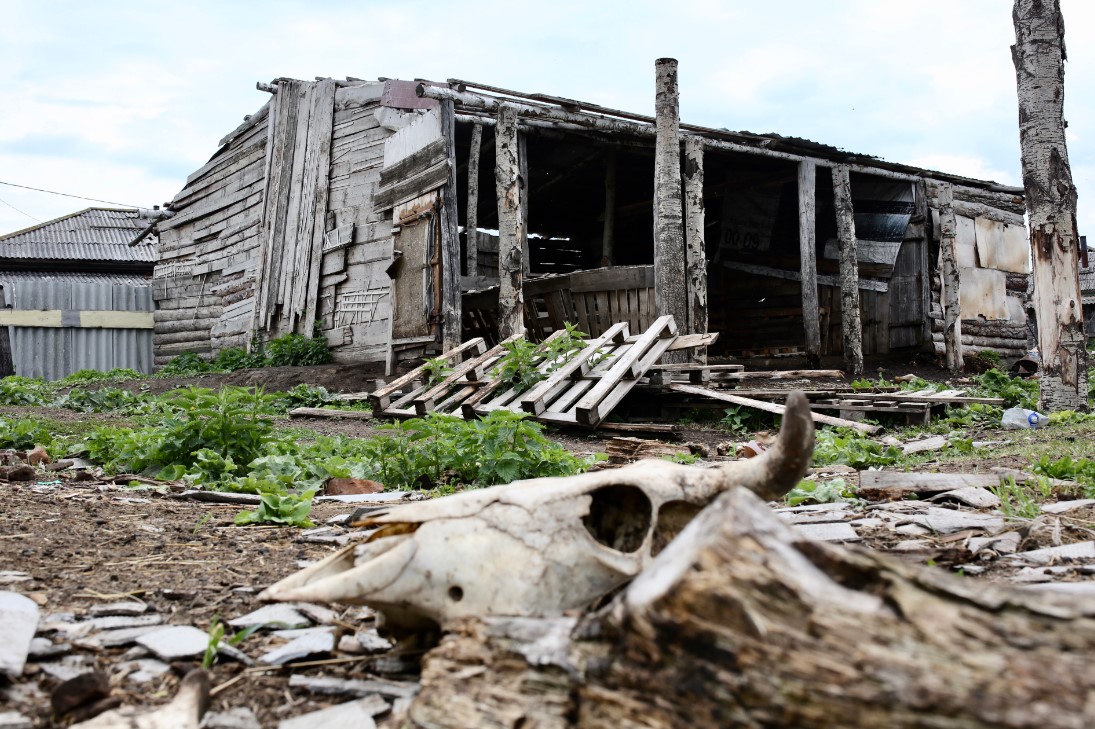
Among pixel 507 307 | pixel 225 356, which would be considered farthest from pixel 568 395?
pixel 225 356

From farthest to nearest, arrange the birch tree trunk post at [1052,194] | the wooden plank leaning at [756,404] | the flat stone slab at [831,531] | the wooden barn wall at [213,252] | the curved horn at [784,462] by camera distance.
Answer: the wooden barn wall at [213,252]
the birch tree trunk post at [1052,194]
the wooden plank leaning at [756,404]
the flat stone slab at [831,531]
the curved horn at [784,462]

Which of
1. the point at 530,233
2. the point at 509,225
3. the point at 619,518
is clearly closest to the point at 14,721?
the point at 619,518

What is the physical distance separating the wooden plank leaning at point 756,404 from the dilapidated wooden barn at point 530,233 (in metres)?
1.69

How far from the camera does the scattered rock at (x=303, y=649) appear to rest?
1973 mm

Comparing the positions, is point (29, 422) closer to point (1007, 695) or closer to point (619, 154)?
point (1007, 695)

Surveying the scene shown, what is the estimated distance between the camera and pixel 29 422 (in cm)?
649

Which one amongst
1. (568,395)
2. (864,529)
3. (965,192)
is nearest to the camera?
(864,529)

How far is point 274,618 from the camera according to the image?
2258 millimetres

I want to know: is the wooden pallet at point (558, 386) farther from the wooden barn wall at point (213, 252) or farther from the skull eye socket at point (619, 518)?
the wooden barn wall at point (213, 252)

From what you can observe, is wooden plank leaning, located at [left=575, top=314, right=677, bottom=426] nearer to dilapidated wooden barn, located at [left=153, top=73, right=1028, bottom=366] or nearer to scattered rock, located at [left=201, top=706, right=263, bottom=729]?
dilapidated wooden barn, located at [left=153, top=73, right=1028, bottom=366]

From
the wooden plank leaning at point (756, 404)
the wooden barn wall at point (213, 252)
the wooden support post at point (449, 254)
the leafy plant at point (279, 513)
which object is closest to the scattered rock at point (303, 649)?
the leafy plant at point (279, 513)

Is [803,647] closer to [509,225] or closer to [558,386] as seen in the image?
[558,386]

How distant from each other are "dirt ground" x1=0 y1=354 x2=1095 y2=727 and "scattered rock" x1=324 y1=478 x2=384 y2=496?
0.44 metres

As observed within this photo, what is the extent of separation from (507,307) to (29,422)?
5.30m
